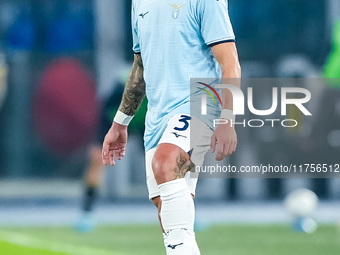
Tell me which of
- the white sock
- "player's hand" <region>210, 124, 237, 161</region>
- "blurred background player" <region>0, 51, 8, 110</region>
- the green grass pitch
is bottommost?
the green grass pitch

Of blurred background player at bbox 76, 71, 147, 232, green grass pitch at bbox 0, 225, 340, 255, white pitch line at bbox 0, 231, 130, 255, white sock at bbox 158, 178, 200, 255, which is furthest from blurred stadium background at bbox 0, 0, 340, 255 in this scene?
white sock at bbox 158, 178, 200, 255

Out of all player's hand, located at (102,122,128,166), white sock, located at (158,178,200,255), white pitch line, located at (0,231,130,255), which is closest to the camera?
white sock, located at (158,178,200,255)

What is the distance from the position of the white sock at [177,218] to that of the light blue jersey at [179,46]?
1.05ft

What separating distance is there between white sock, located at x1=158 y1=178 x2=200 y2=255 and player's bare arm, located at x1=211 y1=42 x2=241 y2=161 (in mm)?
271

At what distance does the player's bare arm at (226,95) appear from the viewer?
358cm

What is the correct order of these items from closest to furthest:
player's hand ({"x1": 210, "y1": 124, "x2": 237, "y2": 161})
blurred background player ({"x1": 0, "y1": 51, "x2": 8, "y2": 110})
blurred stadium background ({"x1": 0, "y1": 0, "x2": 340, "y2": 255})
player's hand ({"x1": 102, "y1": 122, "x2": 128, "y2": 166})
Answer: player's hand ({"x1": 210, "y1": 124, "x2": 237, "y2": 161}), player's hand ({"x1": 102, "y1": 122, "x2": 128, "y2": 166}), blurred stadium background ({"x1": 0, "y1": 0, "x2": 340, "y2": 255}), blurred background player ({"x1": 0, "y1": 51, "x2": 8, "y2": 110})

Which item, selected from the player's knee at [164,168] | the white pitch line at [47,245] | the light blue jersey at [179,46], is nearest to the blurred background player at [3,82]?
the white pitch line at [47,245]

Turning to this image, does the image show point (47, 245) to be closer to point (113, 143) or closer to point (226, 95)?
point (113, 143)

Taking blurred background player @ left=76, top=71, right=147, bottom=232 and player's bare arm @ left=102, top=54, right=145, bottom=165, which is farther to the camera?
blurred background player @ left=76, top=71, right=147, bottom=232

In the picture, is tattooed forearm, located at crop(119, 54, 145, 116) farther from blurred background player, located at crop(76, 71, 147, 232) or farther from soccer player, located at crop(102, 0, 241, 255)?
blurred background player, located at crop(76, 71, 147, 232)

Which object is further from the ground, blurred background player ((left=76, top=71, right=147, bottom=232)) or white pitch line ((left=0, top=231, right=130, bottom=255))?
blurred background player ((left=76, top=71, right=147, bottom=232))

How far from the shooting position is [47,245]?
7285 millimetres

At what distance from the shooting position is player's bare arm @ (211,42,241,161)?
3580 mm

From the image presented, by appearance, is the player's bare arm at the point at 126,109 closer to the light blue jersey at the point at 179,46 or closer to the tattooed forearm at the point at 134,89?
the tattooed forearm at the point at 134,89
